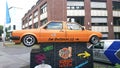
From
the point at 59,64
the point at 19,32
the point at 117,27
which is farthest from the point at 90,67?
the point at 117,27

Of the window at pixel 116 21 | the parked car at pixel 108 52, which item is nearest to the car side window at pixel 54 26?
the parked car at pixel 108 52

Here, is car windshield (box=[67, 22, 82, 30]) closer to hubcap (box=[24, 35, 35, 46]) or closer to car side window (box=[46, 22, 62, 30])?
car side window (box=[46, 22, 62, 30])

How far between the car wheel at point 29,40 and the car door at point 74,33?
180cm

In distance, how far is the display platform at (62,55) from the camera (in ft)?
35.0

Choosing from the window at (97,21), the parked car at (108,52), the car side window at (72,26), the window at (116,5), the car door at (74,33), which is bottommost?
the parked car at (108,52)

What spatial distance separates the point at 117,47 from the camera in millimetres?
13211

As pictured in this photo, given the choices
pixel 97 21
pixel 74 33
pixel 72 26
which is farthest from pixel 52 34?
pixel 97 21

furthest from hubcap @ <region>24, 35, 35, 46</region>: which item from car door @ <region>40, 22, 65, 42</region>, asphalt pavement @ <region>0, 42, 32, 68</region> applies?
asphalt pavement @ <region>0, 42, 32, 68</region>

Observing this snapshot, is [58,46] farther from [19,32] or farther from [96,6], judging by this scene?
[96,6]

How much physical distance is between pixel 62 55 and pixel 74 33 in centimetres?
147

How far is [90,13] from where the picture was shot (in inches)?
1494

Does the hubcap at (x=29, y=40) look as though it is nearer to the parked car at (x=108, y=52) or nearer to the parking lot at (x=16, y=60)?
the parking lot at (x=16, y=60)

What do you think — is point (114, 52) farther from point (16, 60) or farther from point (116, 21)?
point (116, 21)

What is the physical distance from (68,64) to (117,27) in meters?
30.7
